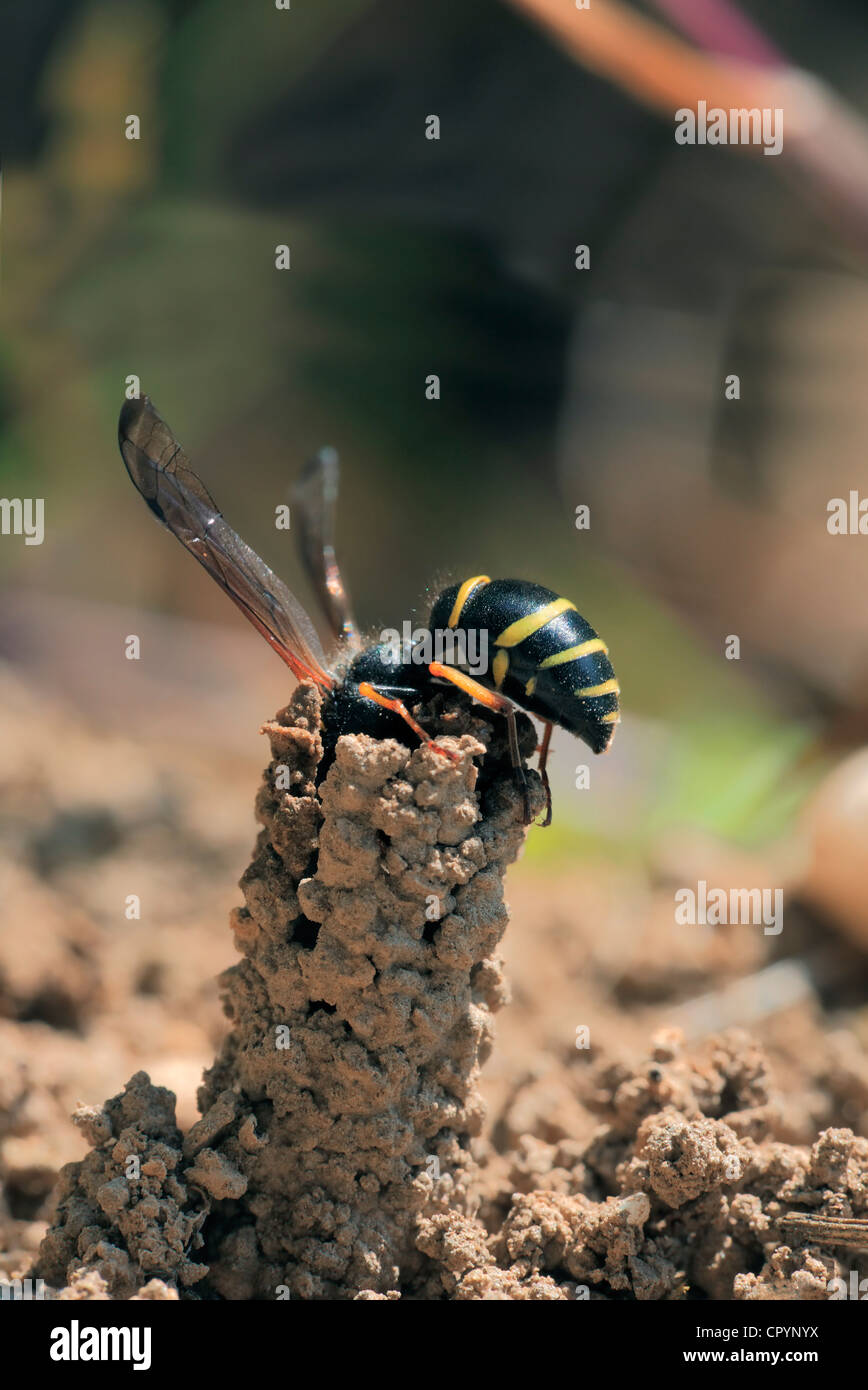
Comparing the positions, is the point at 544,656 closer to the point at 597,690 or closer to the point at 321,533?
the point at 597,690

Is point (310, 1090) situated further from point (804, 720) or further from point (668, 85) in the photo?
point (668, 85)

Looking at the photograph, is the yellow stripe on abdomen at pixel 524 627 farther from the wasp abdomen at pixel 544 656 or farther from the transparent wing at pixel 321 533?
the transparent wing at pixel 321 533

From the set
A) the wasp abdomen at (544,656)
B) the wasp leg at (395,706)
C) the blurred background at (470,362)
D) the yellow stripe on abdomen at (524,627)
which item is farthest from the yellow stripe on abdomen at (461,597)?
the blurred background at (470,362)

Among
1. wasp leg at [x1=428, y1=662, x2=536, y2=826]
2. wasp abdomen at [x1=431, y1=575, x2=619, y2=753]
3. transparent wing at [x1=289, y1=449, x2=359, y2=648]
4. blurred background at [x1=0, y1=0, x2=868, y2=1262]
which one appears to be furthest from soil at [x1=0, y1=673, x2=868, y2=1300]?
blurred background at [x1=0, y1=0, x2=868, y2=1262]

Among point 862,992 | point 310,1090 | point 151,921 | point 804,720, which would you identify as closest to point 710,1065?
point 310,1090

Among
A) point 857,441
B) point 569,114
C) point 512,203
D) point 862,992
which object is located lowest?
point 862,992

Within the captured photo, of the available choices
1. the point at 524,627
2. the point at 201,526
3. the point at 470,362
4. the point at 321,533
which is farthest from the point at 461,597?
the point at 470,362

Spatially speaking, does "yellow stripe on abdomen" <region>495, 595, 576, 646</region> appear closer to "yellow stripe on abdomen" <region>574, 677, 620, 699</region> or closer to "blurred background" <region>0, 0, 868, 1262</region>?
"yellow stripe on abdomen" <region>574, 677, 620, 699</region>
